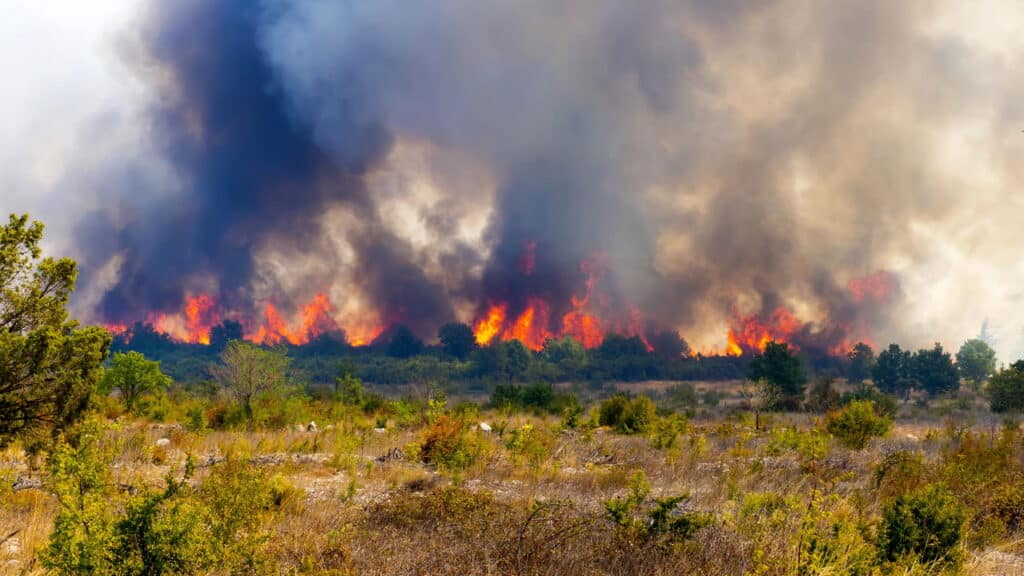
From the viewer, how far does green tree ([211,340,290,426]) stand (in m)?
31.0

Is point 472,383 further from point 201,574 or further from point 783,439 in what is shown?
point 201,574

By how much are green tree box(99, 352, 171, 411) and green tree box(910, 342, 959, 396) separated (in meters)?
108

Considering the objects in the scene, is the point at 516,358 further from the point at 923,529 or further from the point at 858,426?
the point at 923,529

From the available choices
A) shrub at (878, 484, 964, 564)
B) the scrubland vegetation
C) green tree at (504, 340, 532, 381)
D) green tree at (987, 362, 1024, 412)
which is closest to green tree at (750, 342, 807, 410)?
green tree at (987, 362, 1024, 412)

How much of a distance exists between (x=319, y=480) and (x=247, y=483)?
780 centimetres

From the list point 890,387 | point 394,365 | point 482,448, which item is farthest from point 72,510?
point 394,365

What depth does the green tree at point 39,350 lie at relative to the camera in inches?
352

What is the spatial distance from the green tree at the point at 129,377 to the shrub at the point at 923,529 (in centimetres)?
3721

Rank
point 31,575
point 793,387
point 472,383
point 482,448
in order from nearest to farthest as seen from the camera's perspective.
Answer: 1. point 31,575
2. point 482,448
3. point 793,387
4. point 472,383

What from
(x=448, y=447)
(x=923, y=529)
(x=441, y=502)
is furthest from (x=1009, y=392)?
(x=441, y=502)

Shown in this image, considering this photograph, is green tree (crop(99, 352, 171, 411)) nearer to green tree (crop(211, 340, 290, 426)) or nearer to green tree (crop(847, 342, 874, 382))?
green tree (crop(211, 340, 290, 426))

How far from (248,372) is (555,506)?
27.5 meters

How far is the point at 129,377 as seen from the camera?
33406mm

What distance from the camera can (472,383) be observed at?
467ft
